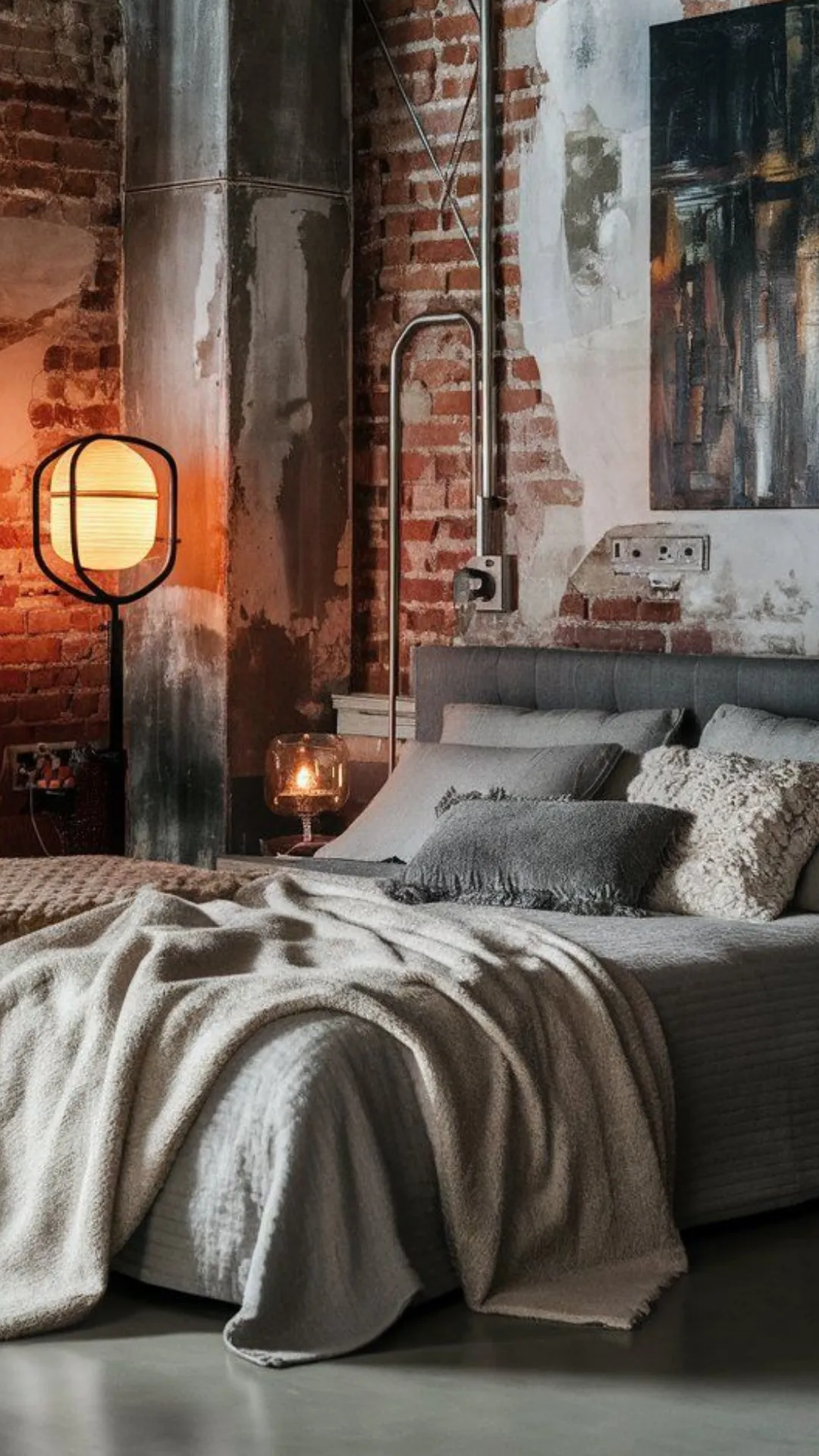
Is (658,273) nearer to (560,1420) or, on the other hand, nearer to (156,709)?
(156,709)

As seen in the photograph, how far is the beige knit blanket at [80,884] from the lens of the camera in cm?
438

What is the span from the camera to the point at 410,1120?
11.8ft

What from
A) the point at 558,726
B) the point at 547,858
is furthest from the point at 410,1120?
the point at 558,726

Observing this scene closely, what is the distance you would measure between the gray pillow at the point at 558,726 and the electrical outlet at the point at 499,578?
1.48 ft

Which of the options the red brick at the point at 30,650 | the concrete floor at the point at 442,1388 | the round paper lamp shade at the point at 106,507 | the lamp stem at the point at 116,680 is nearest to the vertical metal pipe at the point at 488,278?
the round paper lamp shade at the point at 106,507

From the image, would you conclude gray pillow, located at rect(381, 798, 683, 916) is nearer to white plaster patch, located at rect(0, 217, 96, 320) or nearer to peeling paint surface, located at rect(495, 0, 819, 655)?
peeling paint surface, located at rect(495, 0, 819, 655)

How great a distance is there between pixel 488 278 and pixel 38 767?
184cm

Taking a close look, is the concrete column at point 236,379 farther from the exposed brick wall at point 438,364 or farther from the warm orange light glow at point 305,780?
the warm orange light glow at point 305,780

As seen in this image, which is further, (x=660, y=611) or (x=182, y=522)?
(x=182, y=522)

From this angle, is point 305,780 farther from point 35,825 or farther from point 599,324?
point 599,324

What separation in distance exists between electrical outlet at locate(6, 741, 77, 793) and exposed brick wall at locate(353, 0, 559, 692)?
2.93ft

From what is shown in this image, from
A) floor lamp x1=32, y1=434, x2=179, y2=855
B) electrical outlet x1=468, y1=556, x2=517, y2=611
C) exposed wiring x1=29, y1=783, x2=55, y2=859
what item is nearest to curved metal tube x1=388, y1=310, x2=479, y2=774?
electrical outlet x1=468, y1=556, x2=517, y2=611

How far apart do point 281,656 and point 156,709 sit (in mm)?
391

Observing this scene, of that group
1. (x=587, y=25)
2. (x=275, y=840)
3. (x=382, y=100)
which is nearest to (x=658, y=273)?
(x=587, y=25)
